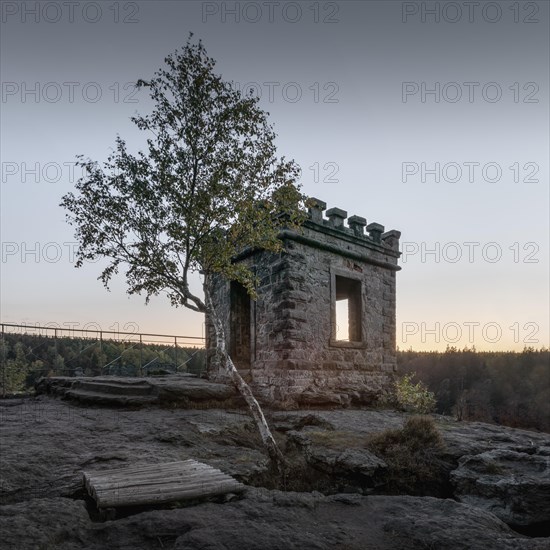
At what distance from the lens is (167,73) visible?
263 inches

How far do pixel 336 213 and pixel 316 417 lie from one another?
5.40 metres

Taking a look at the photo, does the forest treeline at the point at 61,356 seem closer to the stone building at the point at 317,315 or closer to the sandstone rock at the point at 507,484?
the stone building at the point at 317,315

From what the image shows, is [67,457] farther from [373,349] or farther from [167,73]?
[373,349]

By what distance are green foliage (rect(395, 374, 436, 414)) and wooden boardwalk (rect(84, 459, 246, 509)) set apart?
7765 mm

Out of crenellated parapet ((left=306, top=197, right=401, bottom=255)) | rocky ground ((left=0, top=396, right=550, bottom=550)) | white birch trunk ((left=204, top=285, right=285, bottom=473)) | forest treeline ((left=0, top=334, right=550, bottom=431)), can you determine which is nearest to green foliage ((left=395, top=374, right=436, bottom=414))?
rocky ground ((left=0, top=396, right=550, bottom=550))

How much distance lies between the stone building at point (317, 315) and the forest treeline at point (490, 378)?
3558 centimetres

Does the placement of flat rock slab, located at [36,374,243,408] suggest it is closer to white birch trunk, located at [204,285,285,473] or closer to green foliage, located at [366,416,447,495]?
white birch trunk, located at [204,285,285,473]

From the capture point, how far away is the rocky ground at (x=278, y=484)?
302 cm

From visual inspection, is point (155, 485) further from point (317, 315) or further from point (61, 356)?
point (61, 356)

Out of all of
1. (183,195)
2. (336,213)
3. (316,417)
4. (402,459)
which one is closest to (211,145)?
(183,195)

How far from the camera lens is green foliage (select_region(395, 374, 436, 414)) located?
10.5 m

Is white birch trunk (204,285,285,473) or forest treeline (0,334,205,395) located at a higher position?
white birch trunk (204,285,285,473)

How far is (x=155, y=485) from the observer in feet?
12.1

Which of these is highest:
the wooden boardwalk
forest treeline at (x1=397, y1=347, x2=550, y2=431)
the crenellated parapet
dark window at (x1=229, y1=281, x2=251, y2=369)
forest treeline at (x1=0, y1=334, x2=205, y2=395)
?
the crenellated parapet
